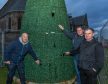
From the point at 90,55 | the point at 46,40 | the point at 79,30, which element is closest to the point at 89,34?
the point at 90,55

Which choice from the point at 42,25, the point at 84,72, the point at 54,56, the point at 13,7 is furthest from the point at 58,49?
the point at 13,7

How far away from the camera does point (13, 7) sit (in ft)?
170

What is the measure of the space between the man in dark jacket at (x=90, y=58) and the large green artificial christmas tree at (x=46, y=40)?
15.0 ft

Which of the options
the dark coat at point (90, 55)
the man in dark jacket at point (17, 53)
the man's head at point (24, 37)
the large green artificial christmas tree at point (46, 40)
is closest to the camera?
the dark coat at point (90, 55)

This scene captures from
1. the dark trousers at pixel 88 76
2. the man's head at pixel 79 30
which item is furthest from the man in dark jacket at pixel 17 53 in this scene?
the dark trousers at pixel 88 76

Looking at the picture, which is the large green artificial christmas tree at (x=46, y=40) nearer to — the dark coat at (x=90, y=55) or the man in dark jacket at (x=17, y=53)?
the man in dark jacket at (x=17, y=53)

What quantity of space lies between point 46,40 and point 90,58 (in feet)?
15.7

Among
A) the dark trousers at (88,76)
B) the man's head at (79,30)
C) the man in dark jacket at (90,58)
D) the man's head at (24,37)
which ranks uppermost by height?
the man's head at (79,30)

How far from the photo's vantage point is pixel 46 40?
11.7 meters

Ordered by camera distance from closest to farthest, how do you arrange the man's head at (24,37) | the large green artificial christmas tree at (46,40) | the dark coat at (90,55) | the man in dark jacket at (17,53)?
the dark coat at (90,55) < the man's head at (24,37) < the man in dark jacket at (17,53) < the large green artificial christmas tree at (46,40)

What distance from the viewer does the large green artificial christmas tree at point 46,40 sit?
460 inches

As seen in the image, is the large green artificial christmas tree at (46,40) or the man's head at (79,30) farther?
the large green artificial christmas tree at (46,40)

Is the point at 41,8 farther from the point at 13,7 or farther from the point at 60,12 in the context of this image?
the point at 13,7

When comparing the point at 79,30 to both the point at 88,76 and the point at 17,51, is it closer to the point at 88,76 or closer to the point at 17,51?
the point at 17,51
